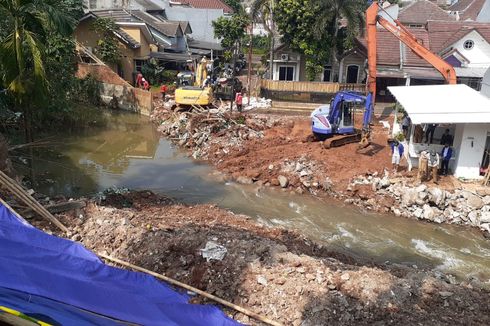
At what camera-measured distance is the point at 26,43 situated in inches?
548

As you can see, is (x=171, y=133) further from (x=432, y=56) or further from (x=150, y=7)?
(x=150, y=7)

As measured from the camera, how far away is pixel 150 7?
48781 mm

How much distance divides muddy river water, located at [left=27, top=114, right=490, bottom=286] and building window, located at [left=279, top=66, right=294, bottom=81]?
1423 centimetres

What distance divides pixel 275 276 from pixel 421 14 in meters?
43.9


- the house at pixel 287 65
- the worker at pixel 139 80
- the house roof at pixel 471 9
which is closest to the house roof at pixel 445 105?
the house at pixel 287 65

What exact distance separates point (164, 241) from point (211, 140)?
1260 centimetres

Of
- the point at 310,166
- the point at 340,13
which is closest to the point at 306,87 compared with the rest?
the point at 340,13

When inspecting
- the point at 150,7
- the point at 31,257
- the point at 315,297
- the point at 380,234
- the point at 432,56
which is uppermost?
the point at 150,7

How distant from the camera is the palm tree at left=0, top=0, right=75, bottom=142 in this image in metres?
13.2

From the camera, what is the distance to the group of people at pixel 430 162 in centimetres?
1731

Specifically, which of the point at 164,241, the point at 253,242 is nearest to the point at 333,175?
the point at 253,242

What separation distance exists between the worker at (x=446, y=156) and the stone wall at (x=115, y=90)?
62.0 ft

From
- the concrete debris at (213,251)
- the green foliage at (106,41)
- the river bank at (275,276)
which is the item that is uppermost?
the green foliage at (106,41)

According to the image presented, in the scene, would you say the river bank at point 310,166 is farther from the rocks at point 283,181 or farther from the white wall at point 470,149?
the white wall at point 470,149
